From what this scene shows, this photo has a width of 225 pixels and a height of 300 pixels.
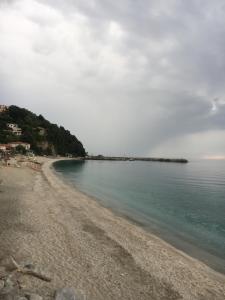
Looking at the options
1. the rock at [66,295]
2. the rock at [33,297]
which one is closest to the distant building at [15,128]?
the rock at [66,295]

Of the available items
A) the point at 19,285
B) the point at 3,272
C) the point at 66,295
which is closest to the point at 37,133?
the point at 3,272

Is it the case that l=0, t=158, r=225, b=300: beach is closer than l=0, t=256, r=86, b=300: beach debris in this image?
No

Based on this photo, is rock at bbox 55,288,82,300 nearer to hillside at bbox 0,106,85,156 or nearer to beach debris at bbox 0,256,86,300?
beach debris at bbox 0,256,86,300

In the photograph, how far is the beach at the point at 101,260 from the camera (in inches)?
380

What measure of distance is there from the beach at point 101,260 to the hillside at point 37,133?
134452 millimetres

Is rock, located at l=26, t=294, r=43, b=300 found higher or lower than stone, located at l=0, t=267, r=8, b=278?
lower

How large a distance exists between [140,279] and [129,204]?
1971 cm

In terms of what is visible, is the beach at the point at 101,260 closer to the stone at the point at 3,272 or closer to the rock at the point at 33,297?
the rock at the point at 33,297

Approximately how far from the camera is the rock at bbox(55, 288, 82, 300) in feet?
27.2

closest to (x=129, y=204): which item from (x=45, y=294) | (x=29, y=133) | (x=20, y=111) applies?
(x=45, y=294)

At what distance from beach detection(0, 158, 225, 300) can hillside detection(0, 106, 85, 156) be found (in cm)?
13445

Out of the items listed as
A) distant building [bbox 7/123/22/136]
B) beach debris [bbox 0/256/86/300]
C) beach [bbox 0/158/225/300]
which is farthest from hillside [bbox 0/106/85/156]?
beach debris [bbox 0/256/86/300]

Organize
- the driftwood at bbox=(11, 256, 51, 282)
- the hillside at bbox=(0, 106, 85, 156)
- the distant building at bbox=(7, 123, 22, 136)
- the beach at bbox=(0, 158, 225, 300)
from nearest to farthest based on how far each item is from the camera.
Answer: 1. the driftwood at bbox=(11, 256, 51, 282)
2. the beach at bbox=(0, 158, 225, 300)
3. the hillside at bbox=(0, 106, 85, 156)
4. the distant building at bbox=(7, 123, 22, 136)

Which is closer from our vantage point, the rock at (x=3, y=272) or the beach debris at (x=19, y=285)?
the beach debris at (x=19, y=285)
